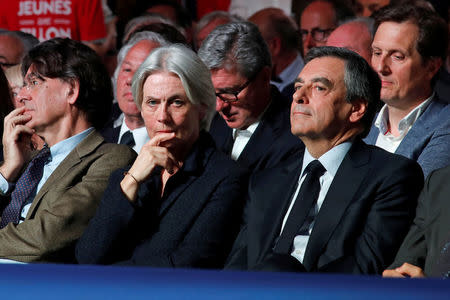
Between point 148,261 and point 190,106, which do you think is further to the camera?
point 190,106

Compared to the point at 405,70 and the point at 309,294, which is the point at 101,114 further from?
the point at 309,294

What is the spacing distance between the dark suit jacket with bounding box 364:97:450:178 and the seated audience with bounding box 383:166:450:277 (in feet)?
1.69

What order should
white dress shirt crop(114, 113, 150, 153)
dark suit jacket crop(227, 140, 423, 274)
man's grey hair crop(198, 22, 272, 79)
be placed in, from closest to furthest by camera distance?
dark suit jacket crop(227, 140, 423, 274) → man's grey hair crop(198, 22, 272, 79) → white dress shirt crop(114, 113, 150, 153)

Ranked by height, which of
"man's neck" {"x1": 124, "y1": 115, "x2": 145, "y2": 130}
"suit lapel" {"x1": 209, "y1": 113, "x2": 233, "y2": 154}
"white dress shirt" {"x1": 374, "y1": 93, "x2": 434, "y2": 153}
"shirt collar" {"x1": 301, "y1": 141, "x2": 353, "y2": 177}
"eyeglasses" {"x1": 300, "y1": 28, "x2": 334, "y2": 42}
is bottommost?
"man's neck" {"x1": 124, "y1": 115, "x2": 145, "y2": 130}

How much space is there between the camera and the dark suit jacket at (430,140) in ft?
10.1

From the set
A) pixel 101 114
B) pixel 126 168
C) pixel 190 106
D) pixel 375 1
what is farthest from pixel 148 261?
pixel 375 1

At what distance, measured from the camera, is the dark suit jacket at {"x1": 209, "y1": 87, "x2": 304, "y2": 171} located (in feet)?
11.0

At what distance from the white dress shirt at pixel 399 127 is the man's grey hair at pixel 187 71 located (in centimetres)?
88

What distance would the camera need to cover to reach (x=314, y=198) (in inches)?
107

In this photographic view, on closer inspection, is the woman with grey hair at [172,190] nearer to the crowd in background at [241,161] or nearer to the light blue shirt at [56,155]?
the crowd in background at [241,161]

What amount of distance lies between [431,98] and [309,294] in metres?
2.52

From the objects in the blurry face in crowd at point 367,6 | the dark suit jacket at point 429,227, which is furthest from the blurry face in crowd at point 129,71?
the blurry face in crowd at point 367,6

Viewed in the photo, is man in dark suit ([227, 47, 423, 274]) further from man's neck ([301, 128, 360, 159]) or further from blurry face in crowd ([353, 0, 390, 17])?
blurry face in crowd ([353, 0, 390, 17])

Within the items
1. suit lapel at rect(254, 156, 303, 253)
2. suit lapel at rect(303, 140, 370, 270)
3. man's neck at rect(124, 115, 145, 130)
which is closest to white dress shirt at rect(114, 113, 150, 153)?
man's neck at rect(124, 115, 145, 130)
